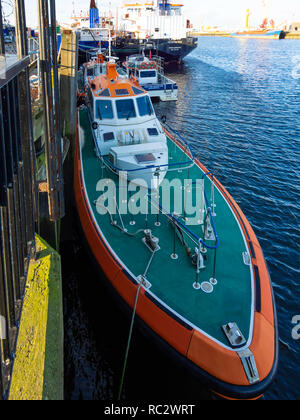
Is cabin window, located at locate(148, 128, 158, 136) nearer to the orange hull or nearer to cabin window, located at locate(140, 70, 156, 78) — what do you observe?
the orange hull

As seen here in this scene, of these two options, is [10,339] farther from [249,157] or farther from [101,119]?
[249,157]

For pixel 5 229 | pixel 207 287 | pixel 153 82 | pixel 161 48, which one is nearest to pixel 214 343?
pixel 207 287

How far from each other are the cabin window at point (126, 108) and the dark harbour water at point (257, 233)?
4.71m

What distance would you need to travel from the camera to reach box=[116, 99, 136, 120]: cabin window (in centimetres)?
1255

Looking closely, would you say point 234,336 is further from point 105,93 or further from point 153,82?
point 153,82

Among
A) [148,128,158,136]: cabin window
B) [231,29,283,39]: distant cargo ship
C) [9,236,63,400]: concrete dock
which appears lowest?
[9,236,63,400]: concrete dock

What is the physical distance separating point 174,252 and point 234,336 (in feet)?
8.26

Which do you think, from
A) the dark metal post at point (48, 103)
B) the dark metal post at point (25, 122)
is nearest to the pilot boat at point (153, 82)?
the dark metal post at point (48, 103)

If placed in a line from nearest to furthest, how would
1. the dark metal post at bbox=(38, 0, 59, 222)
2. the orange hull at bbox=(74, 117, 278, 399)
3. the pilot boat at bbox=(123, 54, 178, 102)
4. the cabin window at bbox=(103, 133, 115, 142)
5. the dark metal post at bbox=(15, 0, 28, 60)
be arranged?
the dark metal post at bbox=(15, 0, 28, 60) → the dark metal post at bbox=(38, 0, 59, 222) → the orange hull at bbox=(74, 117, 278, 399) → the cabin window at bbox=(103, 133, 115, 142) → the pilot boat at bbox=(123, 54, 178, 102)

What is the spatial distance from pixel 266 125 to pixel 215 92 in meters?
12.5

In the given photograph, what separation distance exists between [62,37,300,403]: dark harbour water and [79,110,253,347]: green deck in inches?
42.7

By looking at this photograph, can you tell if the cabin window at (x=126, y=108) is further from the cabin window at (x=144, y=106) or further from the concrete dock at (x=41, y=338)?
the concrete dock at (x=41, y=338)

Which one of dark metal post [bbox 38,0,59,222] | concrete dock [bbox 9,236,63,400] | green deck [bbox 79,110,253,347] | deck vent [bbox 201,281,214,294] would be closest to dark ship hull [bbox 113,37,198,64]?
green deck [bbox 79,110,253,347]
